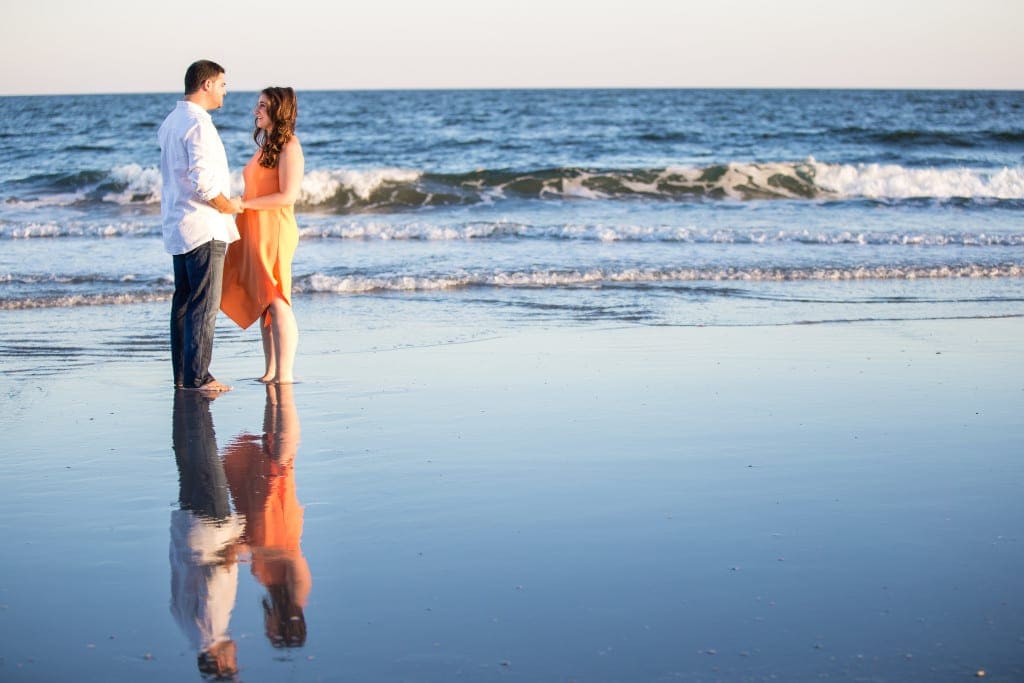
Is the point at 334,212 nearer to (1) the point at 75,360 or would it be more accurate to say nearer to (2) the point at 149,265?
(2) the point at 149,265

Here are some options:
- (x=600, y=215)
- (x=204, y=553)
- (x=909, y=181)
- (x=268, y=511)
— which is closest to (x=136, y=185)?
(x=600, y=215)

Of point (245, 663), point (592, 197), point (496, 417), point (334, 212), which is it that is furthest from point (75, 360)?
point (592, 197)

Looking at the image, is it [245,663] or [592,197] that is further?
[592,197]

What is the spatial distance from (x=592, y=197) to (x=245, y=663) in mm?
17224

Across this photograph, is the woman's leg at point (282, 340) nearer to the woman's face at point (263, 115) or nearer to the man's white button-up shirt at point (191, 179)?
the man's white button-up shirt at point (191, 179)

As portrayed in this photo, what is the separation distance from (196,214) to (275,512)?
98.0 inches

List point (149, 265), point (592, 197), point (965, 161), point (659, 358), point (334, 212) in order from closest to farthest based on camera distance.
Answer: point (659, 358) < point (149, 265) < point (334, 212) < point (592, 197) < point (965, 161)

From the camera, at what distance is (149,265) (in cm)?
1130

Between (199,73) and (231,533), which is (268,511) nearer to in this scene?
(231,533)

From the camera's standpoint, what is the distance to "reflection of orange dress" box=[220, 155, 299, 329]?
6.16 meters

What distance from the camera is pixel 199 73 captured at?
5805 mm

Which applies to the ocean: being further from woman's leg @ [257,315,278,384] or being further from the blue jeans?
the blue jeans

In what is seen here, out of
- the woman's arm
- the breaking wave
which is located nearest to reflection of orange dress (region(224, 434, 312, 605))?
the woman's arm

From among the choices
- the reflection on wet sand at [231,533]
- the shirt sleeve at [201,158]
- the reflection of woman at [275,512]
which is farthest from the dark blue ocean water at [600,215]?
the reflection on wet sand at [231,533]
